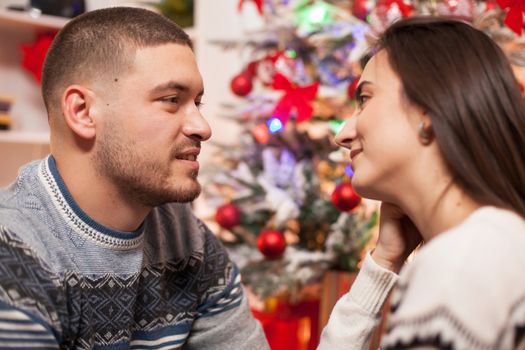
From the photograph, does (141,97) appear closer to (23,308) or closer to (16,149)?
(23,308)

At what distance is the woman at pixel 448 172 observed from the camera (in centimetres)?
78

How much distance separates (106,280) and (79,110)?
0.35 m

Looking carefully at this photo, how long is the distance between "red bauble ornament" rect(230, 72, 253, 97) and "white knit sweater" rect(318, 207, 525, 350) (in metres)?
1.60

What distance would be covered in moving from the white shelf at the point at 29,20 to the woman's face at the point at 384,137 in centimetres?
238

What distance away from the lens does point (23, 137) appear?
9.77 feet

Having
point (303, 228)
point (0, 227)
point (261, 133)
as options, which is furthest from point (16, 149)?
point (0, 227)

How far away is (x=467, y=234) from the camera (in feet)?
2.72

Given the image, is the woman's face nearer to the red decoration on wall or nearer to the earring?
the earring

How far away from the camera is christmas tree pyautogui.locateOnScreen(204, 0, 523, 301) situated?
7.26 feet

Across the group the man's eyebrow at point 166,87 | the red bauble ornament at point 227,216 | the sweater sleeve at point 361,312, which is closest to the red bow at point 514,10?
the sweater sleeve at point 361,312

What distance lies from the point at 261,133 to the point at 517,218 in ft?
5.31

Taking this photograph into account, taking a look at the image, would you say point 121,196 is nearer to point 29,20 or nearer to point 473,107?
point 473,107

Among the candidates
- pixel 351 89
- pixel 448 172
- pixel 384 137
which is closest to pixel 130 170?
pixel 384 137

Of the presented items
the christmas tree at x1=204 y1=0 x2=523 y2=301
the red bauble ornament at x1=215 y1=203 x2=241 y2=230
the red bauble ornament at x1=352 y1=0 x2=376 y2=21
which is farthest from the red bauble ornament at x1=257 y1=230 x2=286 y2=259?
the red bauble ornament at x1=352 y1=0 x2=376 y2=21
